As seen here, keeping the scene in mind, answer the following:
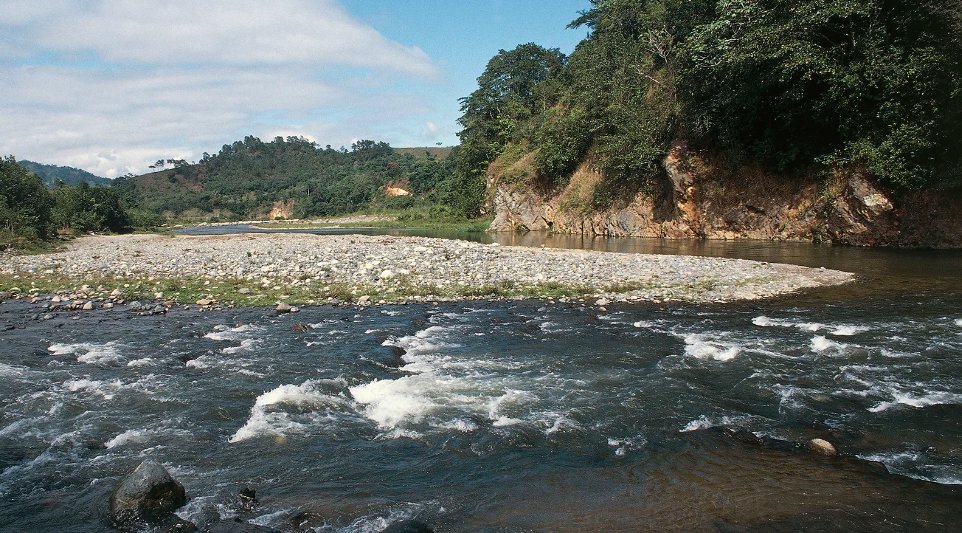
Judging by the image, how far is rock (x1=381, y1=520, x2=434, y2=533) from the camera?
540cm

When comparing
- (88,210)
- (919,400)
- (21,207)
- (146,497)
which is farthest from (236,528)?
(88,210)

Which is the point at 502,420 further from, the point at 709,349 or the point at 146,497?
the point at 709,349

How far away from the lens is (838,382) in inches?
359

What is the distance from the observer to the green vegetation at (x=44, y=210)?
35.4 meters

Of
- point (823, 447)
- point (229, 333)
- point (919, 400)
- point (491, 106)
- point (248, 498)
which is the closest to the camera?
point (248, 498)

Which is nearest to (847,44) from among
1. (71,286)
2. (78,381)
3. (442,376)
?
(442,376)

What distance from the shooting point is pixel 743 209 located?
3447cm

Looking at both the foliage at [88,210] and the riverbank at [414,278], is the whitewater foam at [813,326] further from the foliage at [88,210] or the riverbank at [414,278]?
the foliage at [88,210]

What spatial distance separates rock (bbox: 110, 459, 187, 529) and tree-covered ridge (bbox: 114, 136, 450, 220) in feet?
298

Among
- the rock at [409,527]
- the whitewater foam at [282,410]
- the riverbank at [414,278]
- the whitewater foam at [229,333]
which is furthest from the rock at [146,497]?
the riverbank at [414,278]

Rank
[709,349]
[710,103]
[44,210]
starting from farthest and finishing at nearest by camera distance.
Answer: [44,210] → [710,103] → [709,349]

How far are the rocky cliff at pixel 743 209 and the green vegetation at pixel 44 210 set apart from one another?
3808 centimetres

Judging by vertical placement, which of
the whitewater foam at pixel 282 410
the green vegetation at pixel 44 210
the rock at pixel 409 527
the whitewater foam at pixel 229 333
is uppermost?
the green vegetation at pixel 44 210

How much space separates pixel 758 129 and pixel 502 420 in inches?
1227
